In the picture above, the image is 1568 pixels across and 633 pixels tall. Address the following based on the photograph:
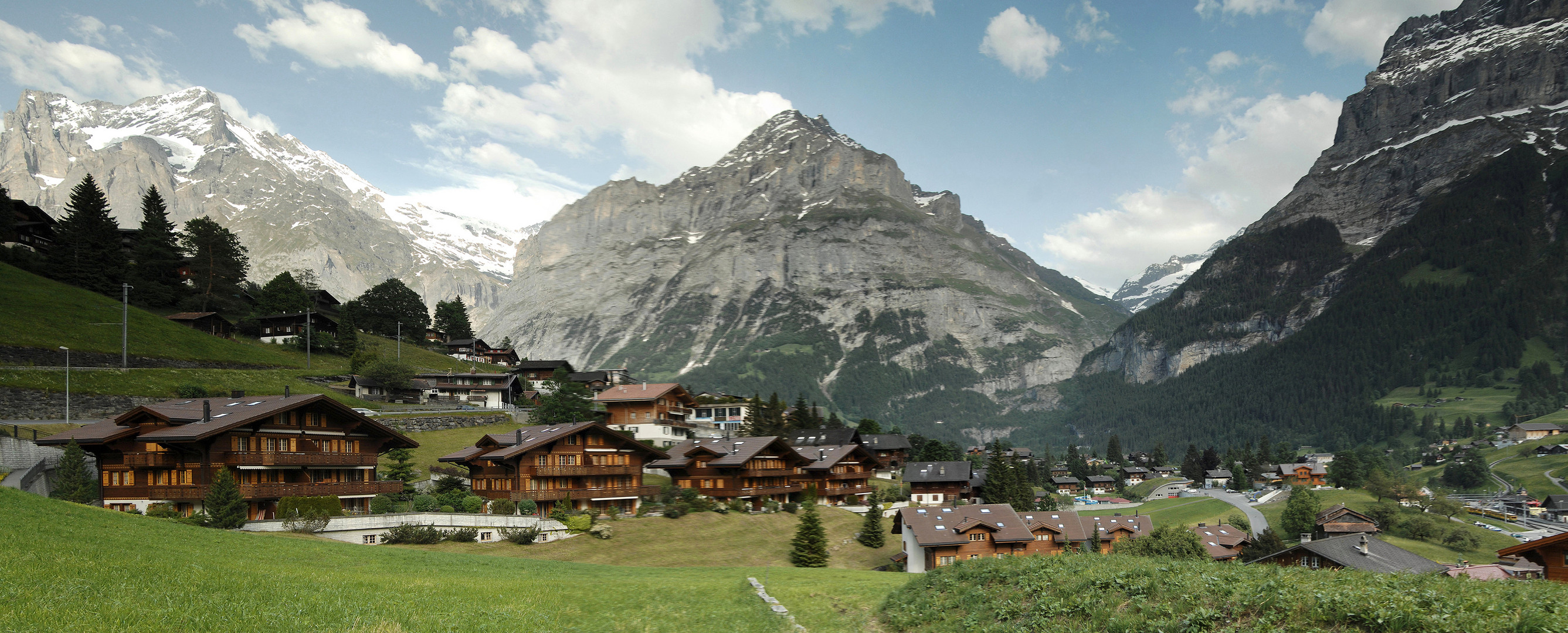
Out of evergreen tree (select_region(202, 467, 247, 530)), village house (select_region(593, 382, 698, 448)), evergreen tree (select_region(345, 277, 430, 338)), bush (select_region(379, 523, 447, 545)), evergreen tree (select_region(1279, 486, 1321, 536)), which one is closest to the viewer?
evergreen tree (select_region(202, 467, 247, 530))

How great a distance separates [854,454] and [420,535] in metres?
57.2

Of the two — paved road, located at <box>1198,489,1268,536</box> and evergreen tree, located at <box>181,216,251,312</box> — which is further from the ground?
evergreen tree, located at <box>181,216,251,312</box>

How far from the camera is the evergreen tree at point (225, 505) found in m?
40.3

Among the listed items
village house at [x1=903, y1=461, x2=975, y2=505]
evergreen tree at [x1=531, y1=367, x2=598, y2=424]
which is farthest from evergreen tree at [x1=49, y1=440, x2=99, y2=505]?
village house at [x1=903, y1=461, x2=975, y2=505]

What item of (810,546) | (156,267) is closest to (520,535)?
(810,546)

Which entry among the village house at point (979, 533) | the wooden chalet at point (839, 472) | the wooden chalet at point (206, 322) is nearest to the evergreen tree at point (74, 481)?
the village house at point (979, 533)

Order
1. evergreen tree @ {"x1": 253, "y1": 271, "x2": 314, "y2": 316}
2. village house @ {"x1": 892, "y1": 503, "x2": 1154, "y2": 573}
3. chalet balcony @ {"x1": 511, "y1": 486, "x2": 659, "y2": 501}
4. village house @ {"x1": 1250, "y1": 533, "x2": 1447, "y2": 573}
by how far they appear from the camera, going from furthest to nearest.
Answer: evergreen tree @ {"x1": 253, "y1": 271, "x2": 314, "y2": 316}, village house @ {"x1": 892, "y1": 503, "x2": 1154, "y2": 573}, chalet balcony @ {"x1": 511, "y1": 486, "x2": 659, "y2": 501}, village house @ {"x1": 1250, "y1": 533, "x2": 1447, "y2": 573}

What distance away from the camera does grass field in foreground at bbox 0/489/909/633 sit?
538 inches

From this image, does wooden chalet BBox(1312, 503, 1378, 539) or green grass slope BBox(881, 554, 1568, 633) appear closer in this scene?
green grass slope BBox(881, 554, 1568, 633)

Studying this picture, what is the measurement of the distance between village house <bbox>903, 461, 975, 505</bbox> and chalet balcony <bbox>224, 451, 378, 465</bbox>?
60.0 metres

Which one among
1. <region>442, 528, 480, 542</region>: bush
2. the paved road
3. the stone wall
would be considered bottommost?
the paved road

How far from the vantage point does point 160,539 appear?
84.9 feet

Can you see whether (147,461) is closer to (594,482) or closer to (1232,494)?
(594,482)

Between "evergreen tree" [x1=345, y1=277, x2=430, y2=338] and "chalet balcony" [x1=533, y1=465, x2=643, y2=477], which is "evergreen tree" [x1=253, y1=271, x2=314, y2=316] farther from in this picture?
"chalet balcony" [x1=533, y1=465, x2=643, y2=477]
